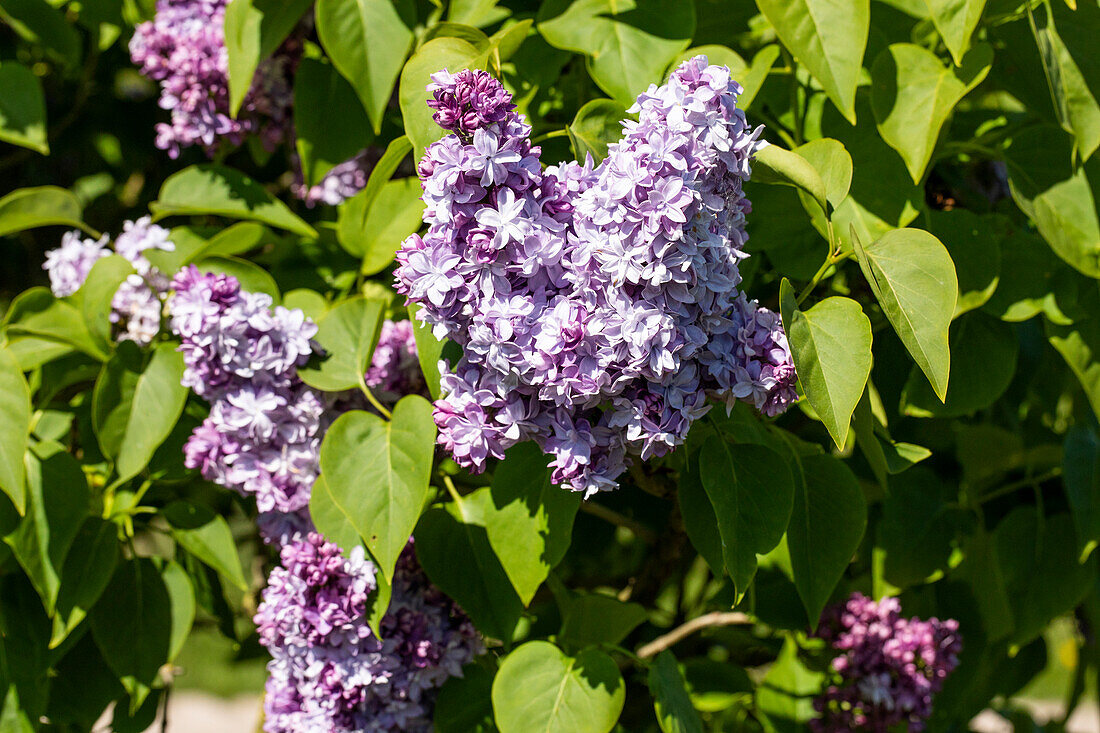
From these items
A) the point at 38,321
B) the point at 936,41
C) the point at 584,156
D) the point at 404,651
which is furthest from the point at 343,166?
the point at 936,41

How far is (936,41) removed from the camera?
1.30m

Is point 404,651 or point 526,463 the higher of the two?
point 526,463

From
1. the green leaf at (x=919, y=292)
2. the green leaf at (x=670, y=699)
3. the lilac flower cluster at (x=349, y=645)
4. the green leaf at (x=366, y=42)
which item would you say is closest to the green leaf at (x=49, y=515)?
the lilac flower cluster at (x=349, y=645)

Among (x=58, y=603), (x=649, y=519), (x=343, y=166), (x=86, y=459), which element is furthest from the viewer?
(x=649, y=519)

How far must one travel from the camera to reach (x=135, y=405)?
1.25 meters

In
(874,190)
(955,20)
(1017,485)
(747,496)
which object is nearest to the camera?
(747,496)

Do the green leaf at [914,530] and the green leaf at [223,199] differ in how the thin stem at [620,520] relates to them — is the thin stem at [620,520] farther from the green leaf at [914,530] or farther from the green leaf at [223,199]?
the green leaf at [223,199]

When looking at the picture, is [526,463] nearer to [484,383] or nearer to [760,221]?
[484,383]

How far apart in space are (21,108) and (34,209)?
6.1 inches

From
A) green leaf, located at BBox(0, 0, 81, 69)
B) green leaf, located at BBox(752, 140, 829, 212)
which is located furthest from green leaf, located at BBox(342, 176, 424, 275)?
green leaf, located at BBox(0, 0, 81, 69)

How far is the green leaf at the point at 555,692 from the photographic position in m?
1.11

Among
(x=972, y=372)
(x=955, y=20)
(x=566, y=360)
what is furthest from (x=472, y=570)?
(x=955, y=20)

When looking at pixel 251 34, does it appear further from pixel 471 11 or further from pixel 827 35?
pixel 827 35

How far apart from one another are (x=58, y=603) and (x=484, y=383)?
0.70 m
